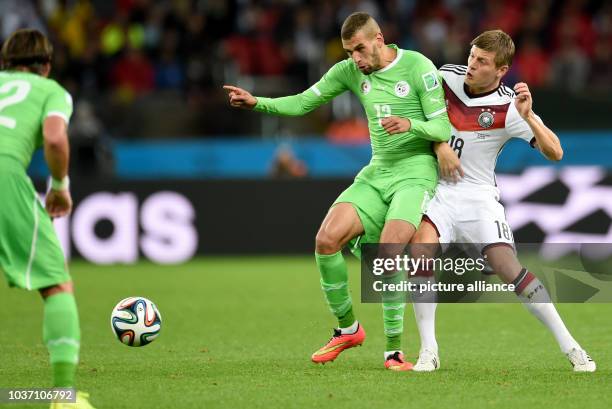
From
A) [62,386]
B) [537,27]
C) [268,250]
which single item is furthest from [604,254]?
[62,386]

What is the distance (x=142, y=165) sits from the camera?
707 inches

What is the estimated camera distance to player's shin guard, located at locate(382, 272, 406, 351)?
25.0 feet

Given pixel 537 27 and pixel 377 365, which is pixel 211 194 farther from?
pixel 377 365

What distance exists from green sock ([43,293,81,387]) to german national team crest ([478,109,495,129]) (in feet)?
10.5

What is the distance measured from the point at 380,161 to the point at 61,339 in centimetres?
292

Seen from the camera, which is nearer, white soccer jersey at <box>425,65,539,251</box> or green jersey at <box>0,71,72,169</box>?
green jersey at <box>0,71,72,169</box>

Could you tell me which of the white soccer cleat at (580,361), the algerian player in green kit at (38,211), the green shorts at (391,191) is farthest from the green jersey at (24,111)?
the white soccer cleat at (580,361)

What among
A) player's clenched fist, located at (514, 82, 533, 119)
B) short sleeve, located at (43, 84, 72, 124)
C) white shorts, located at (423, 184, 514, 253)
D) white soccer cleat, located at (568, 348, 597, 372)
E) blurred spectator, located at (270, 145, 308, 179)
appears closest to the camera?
short sleeve, located at (43, 84, 72, 124)

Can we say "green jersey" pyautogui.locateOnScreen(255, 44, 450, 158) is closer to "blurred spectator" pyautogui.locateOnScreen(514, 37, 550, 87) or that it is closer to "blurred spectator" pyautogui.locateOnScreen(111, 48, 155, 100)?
"blurred spectator" pyautogui.locateOnScreen(111, 48, 155, 100)

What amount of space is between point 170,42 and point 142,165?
2.83 m

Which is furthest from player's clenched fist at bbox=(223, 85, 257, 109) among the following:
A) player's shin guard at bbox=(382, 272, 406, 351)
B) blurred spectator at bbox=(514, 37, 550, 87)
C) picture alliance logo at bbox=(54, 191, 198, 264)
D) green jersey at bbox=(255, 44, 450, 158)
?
blurred spectator at bbox=(514, 37, 550, 87)

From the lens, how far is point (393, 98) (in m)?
7.78

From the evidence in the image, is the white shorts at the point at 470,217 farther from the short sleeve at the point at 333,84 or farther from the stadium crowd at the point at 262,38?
the stadium crowd at the point at 262,38

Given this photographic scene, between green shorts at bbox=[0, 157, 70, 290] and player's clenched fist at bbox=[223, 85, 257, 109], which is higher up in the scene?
player's clenched fist at bbox=[223, 85, 257, 109]
